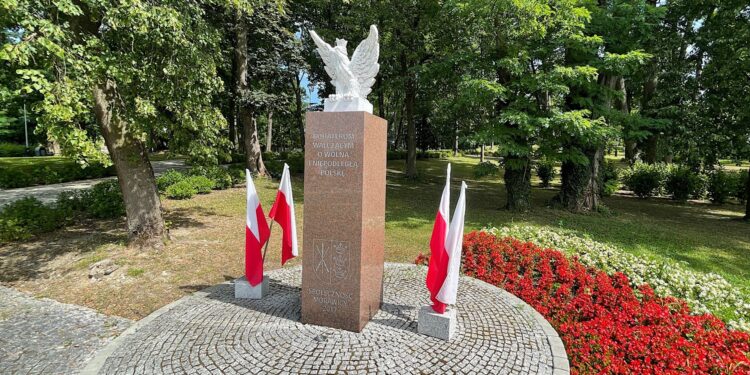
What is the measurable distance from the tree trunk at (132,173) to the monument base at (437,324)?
693 cm

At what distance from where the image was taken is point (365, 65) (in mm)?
5242

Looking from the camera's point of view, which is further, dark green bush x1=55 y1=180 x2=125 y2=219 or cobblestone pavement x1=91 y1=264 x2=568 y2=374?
dark green bush x1=55 y1=180 x2=125 y2=219

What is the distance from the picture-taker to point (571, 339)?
5.14 metres

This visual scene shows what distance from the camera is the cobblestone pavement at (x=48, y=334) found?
484cm

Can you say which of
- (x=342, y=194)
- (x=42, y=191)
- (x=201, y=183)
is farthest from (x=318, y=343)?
(x=42, y=191)

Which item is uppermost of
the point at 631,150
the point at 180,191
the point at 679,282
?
the point at 631,150

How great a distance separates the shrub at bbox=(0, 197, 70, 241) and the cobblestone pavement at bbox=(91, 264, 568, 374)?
661 cm

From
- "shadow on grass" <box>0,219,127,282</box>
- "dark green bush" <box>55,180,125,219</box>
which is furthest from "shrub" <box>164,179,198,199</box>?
"shadow on grass" <box>0,219,127,282</box>

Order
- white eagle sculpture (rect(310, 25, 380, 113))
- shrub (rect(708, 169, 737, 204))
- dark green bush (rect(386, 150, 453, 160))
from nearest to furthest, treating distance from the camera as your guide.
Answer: white eagle sculpture (rect(310, 25, 380, 113)) < shrub (rect(708, 169, 737, 204)) < dark green bush (rect(386, 150, 453, 160))

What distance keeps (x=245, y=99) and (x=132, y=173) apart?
371 inches

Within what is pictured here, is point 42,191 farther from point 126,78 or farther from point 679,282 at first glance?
point 679,282

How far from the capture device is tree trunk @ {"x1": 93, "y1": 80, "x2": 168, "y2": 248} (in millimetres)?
8218

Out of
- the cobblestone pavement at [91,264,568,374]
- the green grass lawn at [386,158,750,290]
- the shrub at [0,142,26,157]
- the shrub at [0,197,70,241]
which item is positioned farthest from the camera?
the shrub at [0,142,26,157]

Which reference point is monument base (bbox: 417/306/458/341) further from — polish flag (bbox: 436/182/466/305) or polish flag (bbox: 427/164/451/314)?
polish flag (bbox: 436/182/466/305)
